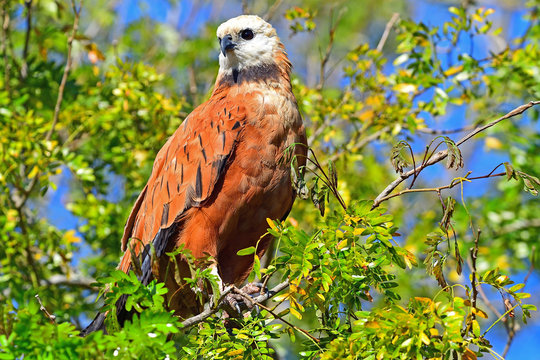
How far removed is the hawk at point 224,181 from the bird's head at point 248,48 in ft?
0.28

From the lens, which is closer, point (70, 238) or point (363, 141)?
point (70, 238)

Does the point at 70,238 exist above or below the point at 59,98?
below

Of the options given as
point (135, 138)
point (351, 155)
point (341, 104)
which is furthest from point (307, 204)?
point (135, 138)

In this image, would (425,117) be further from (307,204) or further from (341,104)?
(307,204)

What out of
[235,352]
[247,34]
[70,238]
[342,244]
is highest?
[247,34]

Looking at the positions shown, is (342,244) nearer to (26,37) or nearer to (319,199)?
(319,199)

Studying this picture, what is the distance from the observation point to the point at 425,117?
15.5 ft

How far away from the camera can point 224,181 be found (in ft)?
12.0

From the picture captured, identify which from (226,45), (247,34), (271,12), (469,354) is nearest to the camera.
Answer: (469,354)

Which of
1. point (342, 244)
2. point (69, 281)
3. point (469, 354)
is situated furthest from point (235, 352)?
point (69, 281)

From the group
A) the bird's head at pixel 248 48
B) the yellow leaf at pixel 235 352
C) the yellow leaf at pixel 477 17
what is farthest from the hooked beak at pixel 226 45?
the yellow leaf at pixel 235 352

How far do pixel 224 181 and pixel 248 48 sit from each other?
108 centimetres

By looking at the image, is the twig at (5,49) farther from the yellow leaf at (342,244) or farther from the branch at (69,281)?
the yellow leaf at (342,244)

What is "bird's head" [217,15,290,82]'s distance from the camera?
163 inches
